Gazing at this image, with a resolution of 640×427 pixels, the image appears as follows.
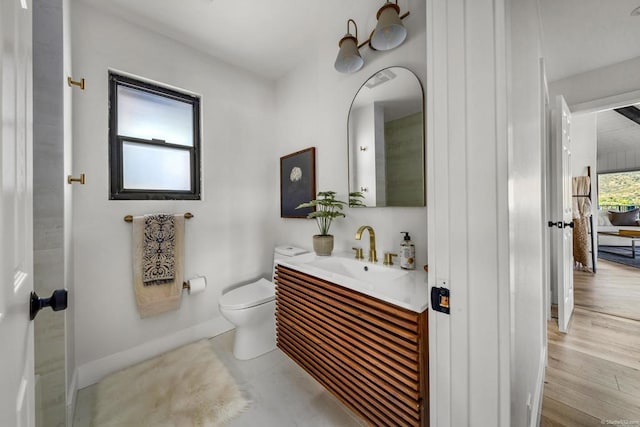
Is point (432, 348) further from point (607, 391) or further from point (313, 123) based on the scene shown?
point (313, 123)

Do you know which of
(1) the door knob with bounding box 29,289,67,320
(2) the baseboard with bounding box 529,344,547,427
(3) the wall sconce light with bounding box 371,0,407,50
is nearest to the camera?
(1) the door knob with bounding box 29,289,67,320

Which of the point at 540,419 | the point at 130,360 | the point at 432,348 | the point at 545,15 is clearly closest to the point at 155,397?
the point at 130,360

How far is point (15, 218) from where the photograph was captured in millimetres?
473

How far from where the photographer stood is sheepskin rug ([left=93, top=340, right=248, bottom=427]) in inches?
52.8

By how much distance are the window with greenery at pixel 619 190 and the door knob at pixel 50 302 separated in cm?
996

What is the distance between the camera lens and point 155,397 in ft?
4.89

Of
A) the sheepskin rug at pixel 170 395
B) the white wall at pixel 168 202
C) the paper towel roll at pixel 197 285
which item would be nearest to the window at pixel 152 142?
the white wall at pixel 168 202

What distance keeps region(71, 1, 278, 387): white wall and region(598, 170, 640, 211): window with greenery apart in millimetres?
8706

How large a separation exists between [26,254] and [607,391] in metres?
2.75

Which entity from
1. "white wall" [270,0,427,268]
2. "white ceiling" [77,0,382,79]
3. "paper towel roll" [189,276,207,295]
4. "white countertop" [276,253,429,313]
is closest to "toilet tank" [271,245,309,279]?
"white wall" [270,0,427,268]

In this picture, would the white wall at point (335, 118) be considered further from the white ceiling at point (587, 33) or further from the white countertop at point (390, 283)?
the white ceiling at point (587, 33)

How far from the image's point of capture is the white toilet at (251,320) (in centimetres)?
180

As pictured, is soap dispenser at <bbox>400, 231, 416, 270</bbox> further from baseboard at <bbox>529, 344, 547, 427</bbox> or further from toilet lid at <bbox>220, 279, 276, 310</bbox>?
toilet lid at <bbox>220, 279, 276, 310</bbox>

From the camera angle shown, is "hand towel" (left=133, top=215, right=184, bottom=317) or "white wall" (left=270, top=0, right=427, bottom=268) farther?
"hand towel" (left=133, top=215, right=184, bottom=317)
